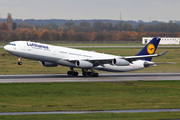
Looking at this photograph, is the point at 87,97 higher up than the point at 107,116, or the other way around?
the point at 107,116

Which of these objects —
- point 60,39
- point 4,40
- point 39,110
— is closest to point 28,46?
point 39,110

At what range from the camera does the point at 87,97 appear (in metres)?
31.1

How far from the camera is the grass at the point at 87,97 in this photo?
→ 86.8 feet

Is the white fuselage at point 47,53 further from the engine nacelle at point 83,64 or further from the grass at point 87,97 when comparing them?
the grass at point 87,97

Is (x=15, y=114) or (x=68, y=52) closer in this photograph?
(x=15, y=114)

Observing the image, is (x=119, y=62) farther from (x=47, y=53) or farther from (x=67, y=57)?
(x=47, y=53)

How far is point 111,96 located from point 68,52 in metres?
20.9

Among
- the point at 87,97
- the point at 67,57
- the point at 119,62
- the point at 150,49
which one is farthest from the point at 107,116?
the point at 150,49

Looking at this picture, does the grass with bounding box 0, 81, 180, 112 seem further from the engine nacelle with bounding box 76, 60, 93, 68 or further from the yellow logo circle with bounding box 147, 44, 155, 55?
the yellow logo circle with bounding box 147, 44, 155, 55

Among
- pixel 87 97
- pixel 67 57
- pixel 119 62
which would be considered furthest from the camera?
pixel 67 57

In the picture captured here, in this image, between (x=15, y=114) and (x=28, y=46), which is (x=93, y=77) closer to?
(x=28, y=46)

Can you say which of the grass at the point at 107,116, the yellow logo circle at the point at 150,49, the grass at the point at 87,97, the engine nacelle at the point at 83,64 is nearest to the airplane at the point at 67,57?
the engine nacelle at the point at 83,64

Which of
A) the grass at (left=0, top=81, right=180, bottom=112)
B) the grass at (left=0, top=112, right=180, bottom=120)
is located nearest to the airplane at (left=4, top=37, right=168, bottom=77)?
the grass at (left=0, top=81, right=180, bottom=112)

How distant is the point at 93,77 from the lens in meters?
51.2
